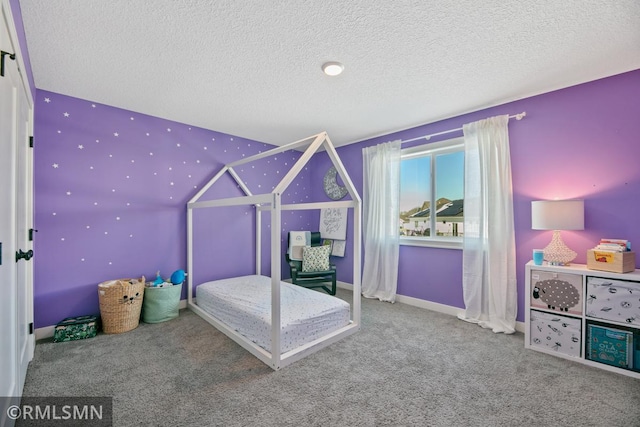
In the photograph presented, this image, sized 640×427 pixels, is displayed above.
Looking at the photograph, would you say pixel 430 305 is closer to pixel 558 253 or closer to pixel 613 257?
pixel 558 253

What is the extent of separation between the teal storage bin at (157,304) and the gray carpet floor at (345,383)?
0.34 m

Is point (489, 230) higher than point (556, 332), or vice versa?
point (489, 230)

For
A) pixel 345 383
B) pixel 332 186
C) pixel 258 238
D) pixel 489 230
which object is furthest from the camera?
pixel 332 186

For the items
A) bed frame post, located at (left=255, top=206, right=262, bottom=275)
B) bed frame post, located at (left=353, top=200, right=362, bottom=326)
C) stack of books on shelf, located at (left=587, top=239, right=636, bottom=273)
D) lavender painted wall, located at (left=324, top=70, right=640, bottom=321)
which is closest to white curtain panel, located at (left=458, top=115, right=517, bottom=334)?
lavender painted wall, located at (left=324, top=70, right=640, bottom=321)

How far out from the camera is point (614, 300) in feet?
6.57

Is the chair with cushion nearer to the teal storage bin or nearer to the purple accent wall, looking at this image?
the purple accent wall

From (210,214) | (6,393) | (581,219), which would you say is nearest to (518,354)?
(581,219)

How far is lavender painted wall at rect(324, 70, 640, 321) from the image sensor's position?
7.20ft

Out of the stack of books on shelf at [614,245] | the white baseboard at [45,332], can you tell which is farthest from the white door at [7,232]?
the stack of books on shelf at [614,245]

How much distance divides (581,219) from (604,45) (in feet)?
4.16

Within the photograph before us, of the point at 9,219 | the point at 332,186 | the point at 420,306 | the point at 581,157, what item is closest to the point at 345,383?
the point at 420,306

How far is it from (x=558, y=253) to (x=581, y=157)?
89 cm

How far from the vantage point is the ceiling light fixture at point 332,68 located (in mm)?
2078

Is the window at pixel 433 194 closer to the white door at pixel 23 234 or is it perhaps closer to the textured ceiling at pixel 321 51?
the textured ceiling at pixel 321 51
